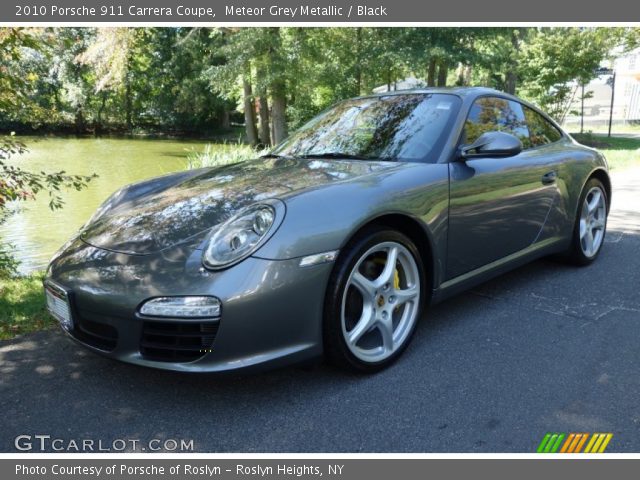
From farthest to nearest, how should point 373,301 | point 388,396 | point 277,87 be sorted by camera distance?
point 277,87, point 373,301, point 388,396

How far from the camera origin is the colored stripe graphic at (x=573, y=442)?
85.5 inches

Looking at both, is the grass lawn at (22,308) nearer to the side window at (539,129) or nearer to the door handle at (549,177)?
the door handle at (549,177)

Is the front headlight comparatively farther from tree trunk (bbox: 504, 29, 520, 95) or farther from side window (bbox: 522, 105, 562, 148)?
tree trunk (bbox: 504, 29, 520, 95)

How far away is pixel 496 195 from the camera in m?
3.35

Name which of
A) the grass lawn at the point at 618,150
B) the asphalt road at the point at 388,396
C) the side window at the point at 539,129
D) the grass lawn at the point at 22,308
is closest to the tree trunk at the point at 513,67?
the grass lawn at the point at 618,150

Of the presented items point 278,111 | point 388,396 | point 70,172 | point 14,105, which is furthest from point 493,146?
point 278,111

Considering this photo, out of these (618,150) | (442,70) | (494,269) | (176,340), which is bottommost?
(618,150)

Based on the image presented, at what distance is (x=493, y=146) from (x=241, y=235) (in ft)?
5.17

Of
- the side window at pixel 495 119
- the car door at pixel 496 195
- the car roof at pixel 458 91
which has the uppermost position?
the car roof at pixel 458 91

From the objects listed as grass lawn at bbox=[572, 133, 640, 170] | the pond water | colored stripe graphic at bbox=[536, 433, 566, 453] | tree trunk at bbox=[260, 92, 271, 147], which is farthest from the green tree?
tree trunk at bbox=[260, 92, 271, 147]

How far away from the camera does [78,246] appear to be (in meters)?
2.77

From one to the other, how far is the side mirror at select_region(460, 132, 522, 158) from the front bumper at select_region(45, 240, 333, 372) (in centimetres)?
127

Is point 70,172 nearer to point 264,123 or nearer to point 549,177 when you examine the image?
point 264,123

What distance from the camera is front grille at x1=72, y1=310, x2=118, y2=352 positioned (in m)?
2.36
